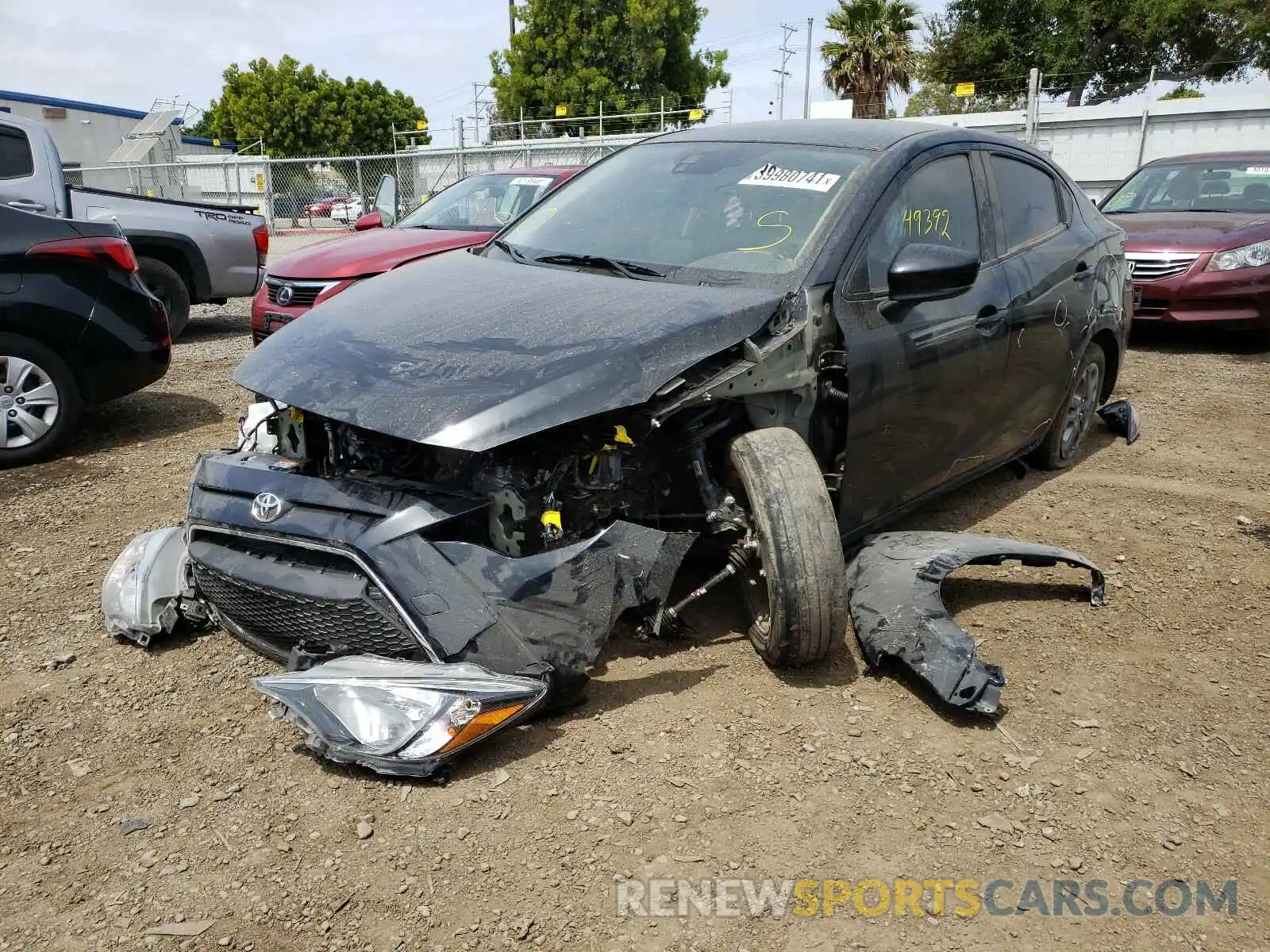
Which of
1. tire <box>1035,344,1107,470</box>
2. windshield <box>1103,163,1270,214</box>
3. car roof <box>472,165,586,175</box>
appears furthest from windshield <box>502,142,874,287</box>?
windshield <box>1103,163,1270,214</box>

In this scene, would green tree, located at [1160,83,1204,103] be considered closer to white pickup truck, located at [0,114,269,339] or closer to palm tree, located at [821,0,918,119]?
palm tree, located at [821,0,918,119]

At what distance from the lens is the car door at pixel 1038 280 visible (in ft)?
13.9

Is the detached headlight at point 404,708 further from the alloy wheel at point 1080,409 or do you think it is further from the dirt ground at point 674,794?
the alloy wheel at point 1080,409

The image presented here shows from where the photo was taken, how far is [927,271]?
333cm

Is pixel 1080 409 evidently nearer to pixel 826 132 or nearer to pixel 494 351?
pixel 826 132

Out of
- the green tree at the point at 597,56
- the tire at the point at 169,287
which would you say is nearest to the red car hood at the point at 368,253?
the tire at the point at 169,287

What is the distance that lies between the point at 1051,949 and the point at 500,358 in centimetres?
200

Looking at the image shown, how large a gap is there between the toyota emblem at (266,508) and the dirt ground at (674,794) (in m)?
0.63

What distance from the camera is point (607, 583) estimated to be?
273 cm

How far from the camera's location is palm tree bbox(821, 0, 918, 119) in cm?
3203

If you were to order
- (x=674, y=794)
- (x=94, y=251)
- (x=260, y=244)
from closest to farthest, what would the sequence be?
(x=674, y=794)
(x=94, y=251)
(x=260, y=244)

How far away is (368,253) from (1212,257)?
272 inches

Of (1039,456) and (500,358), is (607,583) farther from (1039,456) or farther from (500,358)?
(1039,456)

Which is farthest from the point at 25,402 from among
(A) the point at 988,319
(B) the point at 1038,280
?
(B) the point at 1038,280
